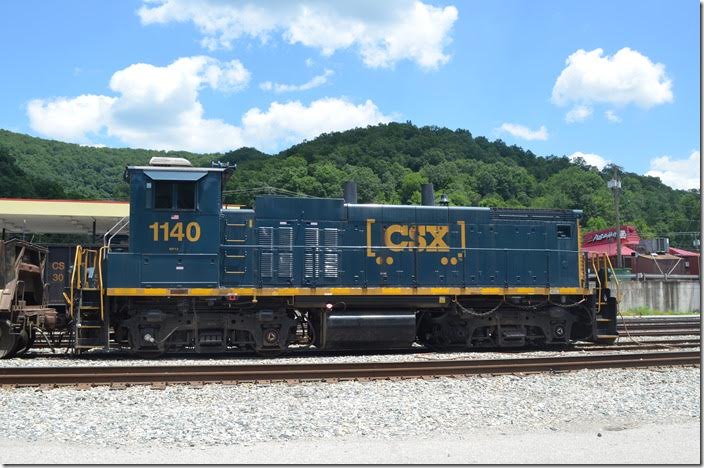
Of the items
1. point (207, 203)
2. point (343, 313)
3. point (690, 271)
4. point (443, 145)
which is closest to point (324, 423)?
point (343, 313)

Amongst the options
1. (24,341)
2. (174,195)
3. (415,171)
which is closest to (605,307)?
(174,195)

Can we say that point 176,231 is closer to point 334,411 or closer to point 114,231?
point 114,231

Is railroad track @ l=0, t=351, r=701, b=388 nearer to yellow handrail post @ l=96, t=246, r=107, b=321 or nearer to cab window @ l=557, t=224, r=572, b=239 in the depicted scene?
yellow handrail post @ l=96, t=246, r=107, b=321

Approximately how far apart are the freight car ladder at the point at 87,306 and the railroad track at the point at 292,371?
2.04 meters

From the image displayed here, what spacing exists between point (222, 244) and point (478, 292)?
5836 mm

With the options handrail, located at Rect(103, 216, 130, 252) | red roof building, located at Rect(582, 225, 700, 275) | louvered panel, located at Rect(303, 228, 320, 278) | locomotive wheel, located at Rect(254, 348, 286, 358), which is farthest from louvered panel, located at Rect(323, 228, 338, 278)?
red roof building, located at Rect(582, 225, 700, 275)

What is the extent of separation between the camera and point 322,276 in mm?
13328

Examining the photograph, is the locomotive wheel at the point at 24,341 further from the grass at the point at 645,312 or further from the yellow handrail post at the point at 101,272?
the grass at the point at 645,312

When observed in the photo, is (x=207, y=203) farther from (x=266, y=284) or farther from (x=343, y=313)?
(x=343, y=313)

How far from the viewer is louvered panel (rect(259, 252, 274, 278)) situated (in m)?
13.0

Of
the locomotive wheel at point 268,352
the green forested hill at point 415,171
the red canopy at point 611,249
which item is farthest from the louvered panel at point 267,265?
the green forested hill at point 415,171

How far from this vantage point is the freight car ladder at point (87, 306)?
1205cm

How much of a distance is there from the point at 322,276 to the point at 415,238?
94.4 inches

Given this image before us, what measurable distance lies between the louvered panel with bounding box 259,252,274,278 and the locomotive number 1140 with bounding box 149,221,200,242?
146 cm
